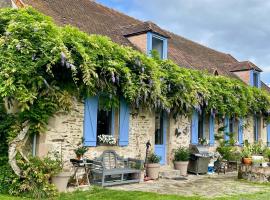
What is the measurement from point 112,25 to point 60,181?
7.83 metres

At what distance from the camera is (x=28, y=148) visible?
8.55 m

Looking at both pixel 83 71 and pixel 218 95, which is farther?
pixel 218 95

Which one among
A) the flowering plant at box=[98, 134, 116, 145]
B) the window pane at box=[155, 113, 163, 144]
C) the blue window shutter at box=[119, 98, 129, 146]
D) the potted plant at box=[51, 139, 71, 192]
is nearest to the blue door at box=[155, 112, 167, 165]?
the window pane at box=[155, 113, 163, 144]

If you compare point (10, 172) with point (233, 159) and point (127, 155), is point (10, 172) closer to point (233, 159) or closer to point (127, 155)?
point (127, 155)

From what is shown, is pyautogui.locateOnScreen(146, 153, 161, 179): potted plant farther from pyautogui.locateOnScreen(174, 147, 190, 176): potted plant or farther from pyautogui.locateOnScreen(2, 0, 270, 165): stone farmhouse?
pyautogui.locateOnScreen(174, 147, 190, 176): potted plant

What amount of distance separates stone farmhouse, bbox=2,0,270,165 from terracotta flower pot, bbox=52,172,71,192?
0.76 meters

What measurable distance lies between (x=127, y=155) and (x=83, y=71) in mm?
3445

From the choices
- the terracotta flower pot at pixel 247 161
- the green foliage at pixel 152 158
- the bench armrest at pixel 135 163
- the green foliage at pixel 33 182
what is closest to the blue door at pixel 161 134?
the green foliage at pixel 152 158

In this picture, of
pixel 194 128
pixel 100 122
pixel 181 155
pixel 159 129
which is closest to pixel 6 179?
pixel 100 122

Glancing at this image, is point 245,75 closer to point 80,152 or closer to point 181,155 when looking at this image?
point 181,155

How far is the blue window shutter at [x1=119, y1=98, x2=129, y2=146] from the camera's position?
34.9ft

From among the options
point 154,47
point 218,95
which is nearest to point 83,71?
point 154,47

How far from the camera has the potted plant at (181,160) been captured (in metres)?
12.3

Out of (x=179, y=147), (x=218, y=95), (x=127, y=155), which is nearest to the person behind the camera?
(x=127, y=155)
